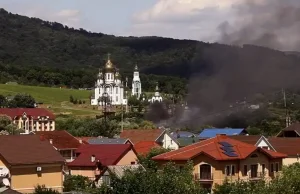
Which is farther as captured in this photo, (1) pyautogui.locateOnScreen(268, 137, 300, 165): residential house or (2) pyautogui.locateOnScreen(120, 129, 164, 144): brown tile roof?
(2) pyautogui.locateOnScreen(120, 129, 164, 144): brown tile roof

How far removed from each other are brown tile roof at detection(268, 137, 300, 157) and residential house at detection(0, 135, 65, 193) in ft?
72.8

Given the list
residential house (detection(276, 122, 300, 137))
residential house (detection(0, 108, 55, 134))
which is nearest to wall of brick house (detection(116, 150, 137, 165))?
residential house (detection(276, 122, 300, 137))

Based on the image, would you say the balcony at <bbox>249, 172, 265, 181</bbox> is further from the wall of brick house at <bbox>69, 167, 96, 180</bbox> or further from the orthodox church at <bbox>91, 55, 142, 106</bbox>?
the orthodox church at <bbox>91, 55, 142, 106</bbox>

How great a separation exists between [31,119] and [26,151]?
76.2 m

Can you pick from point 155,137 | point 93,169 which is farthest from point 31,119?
point 93,169

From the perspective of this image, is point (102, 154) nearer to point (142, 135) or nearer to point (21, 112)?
point (142, 135)

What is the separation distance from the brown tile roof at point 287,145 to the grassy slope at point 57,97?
253 ft

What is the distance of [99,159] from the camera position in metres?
56.6

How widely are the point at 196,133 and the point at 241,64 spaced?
23573 mm

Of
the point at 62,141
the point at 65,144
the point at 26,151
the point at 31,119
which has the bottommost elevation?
the point at 26,151

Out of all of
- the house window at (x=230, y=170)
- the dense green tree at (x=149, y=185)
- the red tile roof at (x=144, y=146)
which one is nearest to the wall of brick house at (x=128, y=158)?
the red tile roof at (x=144, y=146)

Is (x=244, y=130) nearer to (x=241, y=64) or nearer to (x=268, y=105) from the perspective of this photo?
(x=268, y=105)

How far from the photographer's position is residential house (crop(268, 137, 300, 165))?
204 feet

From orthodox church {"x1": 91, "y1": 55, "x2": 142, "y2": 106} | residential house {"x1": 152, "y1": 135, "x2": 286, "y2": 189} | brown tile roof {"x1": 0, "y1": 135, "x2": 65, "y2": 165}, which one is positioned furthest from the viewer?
orthodox church {"x1": 91, "y1": 55, "x2": 142, "y2": 106}
